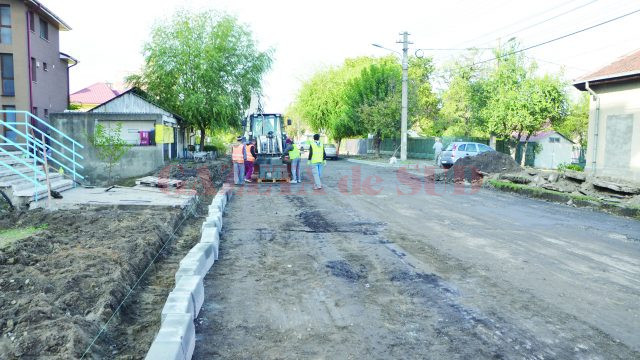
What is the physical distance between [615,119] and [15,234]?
741 inches

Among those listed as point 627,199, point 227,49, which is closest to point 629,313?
point 627,199

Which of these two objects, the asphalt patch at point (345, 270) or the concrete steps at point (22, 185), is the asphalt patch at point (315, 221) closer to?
the asphalt patch at point (345, 270)

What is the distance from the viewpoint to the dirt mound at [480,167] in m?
20.5

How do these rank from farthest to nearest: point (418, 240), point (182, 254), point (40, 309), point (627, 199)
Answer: point (627, 199) → point (418, 240) → point (182, 254) → point (40, 309)

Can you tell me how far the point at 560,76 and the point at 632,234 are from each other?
1024 inches

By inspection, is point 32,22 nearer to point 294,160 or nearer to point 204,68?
point 204,68

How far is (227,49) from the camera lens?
3109cm

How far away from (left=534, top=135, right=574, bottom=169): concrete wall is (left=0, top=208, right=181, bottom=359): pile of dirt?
112 feet

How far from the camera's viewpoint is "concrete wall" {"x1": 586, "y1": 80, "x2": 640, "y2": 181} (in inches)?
658

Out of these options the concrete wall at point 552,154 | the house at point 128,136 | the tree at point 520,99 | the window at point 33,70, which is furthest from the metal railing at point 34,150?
the concrete wall at point 552,154

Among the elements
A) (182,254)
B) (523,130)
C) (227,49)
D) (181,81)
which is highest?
(227,49)

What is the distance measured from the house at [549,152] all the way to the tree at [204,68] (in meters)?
21.2

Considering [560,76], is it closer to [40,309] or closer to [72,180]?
[72,180]

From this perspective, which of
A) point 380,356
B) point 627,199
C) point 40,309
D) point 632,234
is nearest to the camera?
point 380,356
